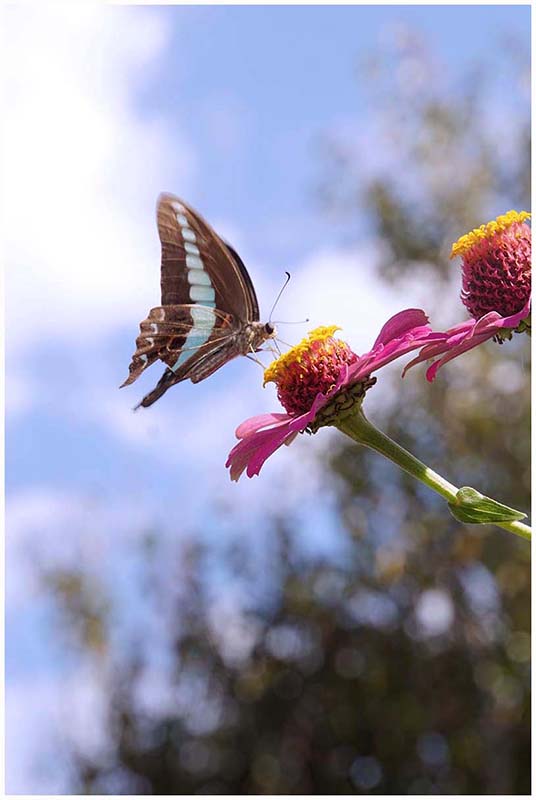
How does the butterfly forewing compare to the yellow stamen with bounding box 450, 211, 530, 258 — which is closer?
the yellow stamen with bounding box 450, 211, 530, 258

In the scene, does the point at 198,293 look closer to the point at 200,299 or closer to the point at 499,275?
the point at 200,299

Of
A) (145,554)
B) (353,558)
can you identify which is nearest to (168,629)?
(145,554)

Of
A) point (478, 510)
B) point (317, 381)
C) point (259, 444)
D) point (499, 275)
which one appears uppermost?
point (499, 275)

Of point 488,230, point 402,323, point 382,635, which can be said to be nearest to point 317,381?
point 402,323

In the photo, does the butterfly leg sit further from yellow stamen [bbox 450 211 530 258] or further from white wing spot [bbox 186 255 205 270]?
yellow stamen [bbox 450 211 530 258]

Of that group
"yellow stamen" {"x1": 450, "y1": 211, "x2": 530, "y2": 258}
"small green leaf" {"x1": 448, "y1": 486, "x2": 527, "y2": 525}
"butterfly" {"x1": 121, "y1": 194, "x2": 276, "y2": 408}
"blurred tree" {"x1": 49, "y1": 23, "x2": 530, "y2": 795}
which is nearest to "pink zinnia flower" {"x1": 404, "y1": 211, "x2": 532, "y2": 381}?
"yellow stamen" {"x1": 450, "y1": 211, "x2": 530, "y2": 258}

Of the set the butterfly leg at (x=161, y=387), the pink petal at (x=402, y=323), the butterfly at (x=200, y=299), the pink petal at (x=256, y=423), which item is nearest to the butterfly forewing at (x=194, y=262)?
the butterfly at (x=200, y=299)
